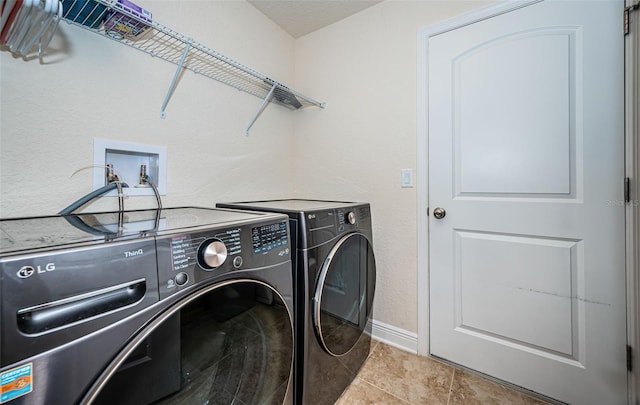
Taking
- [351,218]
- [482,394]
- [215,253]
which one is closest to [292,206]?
[351,218]

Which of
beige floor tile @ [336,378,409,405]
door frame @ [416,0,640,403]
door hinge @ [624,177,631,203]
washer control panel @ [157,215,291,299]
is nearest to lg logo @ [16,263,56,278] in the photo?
washer control panel @ [157,215,291,299]

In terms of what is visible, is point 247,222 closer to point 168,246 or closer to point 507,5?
point 168,246

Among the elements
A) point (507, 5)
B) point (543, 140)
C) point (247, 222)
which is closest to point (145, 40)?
point (247, 222)

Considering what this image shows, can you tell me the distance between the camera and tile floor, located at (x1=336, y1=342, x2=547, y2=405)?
129 centimetres

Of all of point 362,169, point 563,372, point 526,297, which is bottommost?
point 563,372

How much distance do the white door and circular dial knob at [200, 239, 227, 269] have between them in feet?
4.22

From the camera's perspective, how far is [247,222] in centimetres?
82

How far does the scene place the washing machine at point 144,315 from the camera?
1.42 feet

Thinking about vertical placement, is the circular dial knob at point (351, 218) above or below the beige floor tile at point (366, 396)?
above

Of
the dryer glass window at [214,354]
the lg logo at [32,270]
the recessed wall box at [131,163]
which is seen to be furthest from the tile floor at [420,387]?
the recessed wall box at [131,163]

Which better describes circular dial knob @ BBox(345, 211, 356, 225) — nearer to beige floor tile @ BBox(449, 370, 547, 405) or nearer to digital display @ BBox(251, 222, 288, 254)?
digital display @ BBox(251, 222, 288, 254)

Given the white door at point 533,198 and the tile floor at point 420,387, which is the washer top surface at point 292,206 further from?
the tile floor at point 420,387

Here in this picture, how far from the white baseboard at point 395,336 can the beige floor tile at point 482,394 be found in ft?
0.90

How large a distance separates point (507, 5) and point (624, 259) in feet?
4.39
